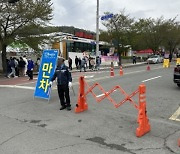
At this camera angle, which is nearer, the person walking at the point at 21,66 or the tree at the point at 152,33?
the person walking at the point at 21,66

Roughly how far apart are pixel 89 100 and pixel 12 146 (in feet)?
16.6

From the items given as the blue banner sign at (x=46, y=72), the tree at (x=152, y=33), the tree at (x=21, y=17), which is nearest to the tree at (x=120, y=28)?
the tree at (x=152, y=33)

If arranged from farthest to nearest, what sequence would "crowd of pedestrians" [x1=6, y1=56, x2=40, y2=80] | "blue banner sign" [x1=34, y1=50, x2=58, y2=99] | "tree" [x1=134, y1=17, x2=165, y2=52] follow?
"tree" [x1=134, y1=17, x2=165, y2=52]
"crowd of pedestrians" [x1=6, y1=56, x2=40, y2=80]
"blue banner sign" [x1=34, y1=50, x2=58, y2=99]

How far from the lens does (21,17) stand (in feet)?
76.8

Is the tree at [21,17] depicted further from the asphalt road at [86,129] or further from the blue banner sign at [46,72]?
the asphalt road at [86,129]

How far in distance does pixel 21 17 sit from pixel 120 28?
21956 mm

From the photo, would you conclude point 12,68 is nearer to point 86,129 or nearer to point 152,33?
point 86,129

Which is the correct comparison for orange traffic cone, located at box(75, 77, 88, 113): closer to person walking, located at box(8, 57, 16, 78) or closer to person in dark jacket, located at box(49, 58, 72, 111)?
person in dark jacket, located at box(49, 58, 72, 111)

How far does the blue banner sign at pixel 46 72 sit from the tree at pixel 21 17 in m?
13.9

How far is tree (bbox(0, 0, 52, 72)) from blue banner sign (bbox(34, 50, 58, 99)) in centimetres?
1391

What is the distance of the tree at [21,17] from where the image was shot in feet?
75.3

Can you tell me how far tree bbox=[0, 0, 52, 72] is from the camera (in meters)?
22.9

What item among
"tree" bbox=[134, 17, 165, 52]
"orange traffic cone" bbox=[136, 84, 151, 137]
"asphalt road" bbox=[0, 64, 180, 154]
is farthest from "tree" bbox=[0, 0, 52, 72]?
"tree" bbox=[134, 17, 165, 52]

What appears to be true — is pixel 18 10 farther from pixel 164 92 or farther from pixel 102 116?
pixel 102 116
